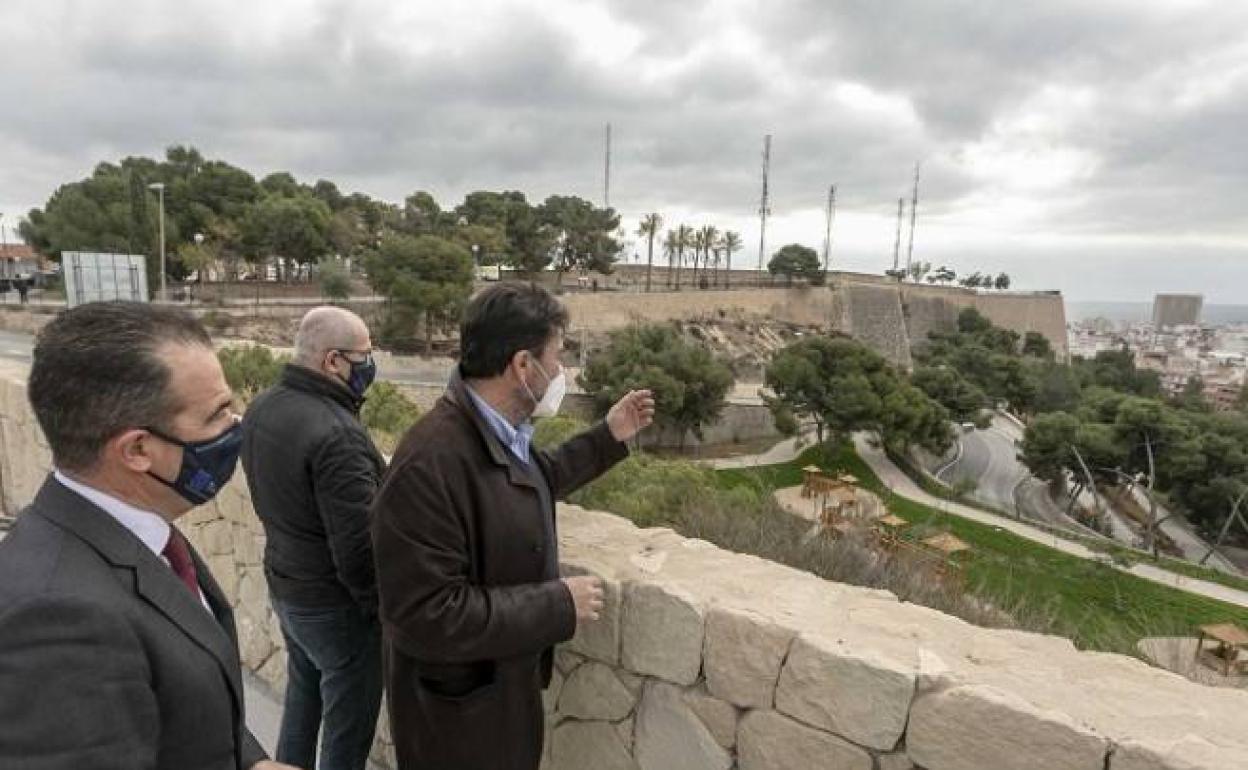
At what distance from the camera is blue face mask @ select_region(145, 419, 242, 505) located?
1.17m

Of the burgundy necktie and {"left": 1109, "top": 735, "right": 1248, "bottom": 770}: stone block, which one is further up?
the burgundy necktie

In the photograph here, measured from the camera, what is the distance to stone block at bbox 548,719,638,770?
2117mm

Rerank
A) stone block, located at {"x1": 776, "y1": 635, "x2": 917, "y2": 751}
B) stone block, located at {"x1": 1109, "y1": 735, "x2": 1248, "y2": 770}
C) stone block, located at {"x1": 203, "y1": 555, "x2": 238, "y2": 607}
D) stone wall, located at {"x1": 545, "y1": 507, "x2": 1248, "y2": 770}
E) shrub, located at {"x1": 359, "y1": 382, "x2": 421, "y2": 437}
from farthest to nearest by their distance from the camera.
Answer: shrub, located at {"x1": 359, "y1": 382, "x2": 421, "y2": 437} → stone block, located at {"x1": 203, "y1": 555, "x2": 238, "y2": 607} → stone block, located at {"x1": 776, "y1": 635, "x2": 917, "y2": 751} → stone wall, located at {"x1": 545, "y1": 507, "x2": 1248, "y2": 770} → stone block, located at {"x1": 1109, "y1": 735, "x2": 1248, "y2": 770}

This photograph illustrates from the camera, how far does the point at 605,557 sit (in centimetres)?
220

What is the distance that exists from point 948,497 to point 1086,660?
2183cm

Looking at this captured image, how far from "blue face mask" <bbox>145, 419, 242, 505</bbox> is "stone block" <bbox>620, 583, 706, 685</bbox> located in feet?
3.63

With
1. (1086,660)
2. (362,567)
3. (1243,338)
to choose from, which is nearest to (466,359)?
(362,567)

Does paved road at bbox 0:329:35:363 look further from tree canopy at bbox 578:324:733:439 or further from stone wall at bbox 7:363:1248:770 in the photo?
stone wall at bbox 7:363:1248:770

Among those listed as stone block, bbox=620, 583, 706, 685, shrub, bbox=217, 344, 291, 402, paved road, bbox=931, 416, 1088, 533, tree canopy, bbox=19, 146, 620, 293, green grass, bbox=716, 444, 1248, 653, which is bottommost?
paved road, bbox=931, 416, 1088, 533

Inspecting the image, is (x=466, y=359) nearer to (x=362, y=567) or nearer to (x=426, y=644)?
(x=426, y=644)

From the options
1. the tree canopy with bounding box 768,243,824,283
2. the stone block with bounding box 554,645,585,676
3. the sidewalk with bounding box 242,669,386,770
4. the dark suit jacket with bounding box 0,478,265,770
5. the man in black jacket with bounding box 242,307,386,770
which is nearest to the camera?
A: the dark suit jacket with bounding box 0,478,265,770

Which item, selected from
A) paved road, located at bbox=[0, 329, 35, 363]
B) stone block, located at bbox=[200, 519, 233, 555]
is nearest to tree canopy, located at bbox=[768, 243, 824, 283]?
paved road, located at bbox=[0, 329, 35, 363]

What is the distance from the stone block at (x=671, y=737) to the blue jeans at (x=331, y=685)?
2.90ft

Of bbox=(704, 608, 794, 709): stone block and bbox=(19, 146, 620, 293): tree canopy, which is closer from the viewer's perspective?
bbox=(704, 608, 794, 709): stone block
